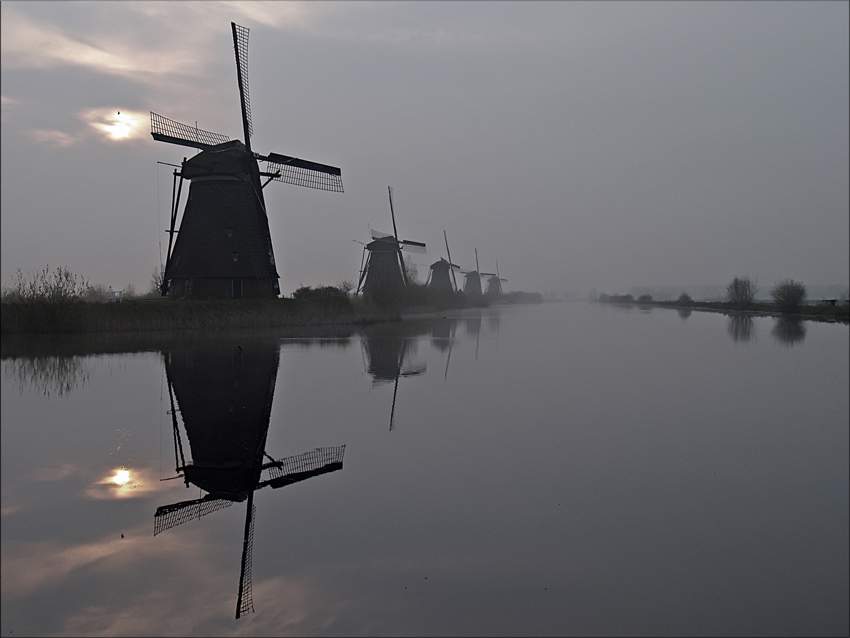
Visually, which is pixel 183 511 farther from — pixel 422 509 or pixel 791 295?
pixel 791 295

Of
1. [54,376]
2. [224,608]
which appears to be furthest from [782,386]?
[54,376]

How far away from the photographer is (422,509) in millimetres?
5395

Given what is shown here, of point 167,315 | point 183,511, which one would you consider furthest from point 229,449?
point 167,315

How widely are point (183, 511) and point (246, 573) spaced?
1.52 metres

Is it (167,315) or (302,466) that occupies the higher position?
(167,315)

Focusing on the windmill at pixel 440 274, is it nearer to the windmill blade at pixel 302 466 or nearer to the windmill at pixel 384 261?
the windmill at pixel 384 261

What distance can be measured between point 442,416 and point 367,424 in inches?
47.7

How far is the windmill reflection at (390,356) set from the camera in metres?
13.6

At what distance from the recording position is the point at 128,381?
12320 millimetres

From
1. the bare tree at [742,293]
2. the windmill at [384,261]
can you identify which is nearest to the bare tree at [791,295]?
the bare tree at [742,293]

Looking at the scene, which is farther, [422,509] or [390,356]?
[390,356]

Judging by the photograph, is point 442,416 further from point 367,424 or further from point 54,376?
point 54,376

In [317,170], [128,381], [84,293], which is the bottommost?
[128,381]

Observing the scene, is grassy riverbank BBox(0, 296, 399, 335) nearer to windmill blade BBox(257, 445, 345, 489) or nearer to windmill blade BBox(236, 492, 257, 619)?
windmill blade BBox(257, 445, 345, 489)
